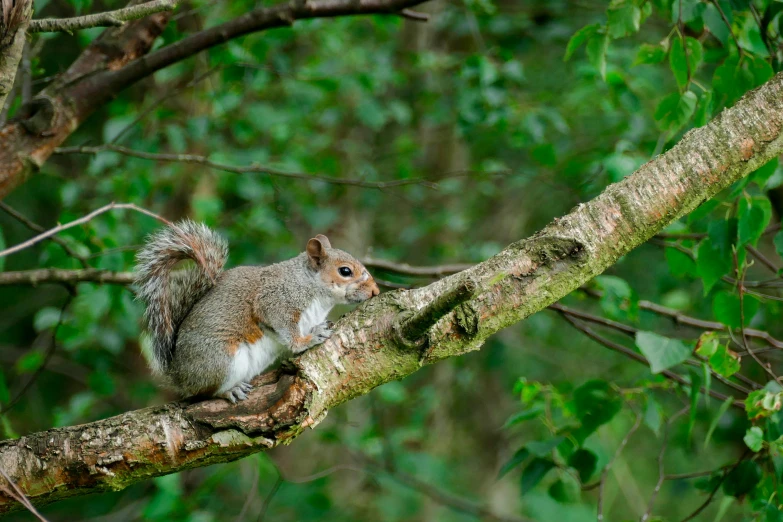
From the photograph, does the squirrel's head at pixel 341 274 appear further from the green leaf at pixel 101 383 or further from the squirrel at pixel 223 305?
the green leaf at pixel 101 383

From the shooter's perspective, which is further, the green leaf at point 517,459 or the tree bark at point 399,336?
the green leaf at point 517,459

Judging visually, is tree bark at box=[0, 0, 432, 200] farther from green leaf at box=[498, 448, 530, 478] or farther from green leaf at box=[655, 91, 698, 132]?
green leaf at box=[498, 448, 530, 478]

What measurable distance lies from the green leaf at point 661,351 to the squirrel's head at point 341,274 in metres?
1.08

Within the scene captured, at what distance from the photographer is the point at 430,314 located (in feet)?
4.88

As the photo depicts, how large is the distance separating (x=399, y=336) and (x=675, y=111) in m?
1.15

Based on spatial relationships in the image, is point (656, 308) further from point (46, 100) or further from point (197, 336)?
point (46, 100)

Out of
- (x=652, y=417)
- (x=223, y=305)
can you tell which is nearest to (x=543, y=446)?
(x=652, y=417)

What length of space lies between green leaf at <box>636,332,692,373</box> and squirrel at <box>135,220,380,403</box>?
0.93 metres

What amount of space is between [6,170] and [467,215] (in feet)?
12.5

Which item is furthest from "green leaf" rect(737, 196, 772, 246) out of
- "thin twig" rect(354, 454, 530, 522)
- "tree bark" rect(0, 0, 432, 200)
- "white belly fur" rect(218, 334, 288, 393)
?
"thin twig" rect(354, 454, 530, 522)

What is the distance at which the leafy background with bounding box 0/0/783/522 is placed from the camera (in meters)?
2.33

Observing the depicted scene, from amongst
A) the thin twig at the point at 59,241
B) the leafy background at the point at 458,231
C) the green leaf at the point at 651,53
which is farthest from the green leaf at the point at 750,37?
the thin twig at the point at 59,241

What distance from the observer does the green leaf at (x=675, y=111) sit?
221 centimetres

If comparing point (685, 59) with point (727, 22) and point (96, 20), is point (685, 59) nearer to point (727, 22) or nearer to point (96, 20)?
point (727, 22)
